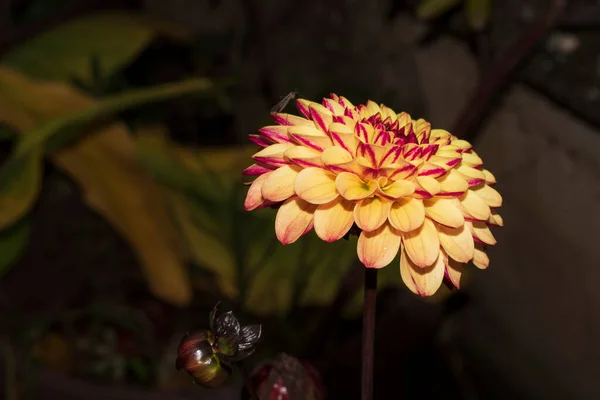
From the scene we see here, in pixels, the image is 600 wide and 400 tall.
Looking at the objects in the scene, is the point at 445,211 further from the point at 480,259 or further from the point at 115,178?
the point at 115,178

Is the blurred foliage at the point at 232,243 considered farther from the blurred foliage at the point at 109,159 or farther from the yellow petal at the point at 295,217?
the yellow petal at the point at 295,217

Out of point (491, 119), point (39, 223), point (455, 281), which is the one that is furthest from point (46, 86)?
point (455, 281)

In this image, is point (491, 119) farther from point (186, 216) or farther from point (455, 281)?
point (455, 281)

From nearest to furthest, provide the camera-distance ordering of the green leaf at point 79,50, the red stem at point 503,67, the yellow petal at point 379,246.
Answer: the yellow petal at point 379,246 < the red stem at point 503,67 < the green leaf at point 79,50

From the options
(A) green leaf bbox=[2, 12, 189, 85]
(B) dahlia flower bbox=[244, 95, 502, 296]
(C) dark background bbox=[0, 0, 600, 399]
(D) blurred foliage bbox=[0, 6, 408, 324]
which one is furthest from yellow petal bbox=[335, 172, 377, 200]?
(A) green leaf bbox=[2, 12, 189, 85]

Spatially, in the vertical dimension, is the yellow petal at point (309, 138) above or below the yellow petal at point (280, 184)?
above

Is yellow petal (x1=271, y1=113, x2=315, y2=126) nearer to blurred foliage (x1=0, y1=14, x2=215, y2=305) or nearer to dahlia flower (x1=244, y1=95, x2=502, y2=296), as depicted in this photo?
dahlia flower (x1=244, y1=95, x2=502, y2=296)

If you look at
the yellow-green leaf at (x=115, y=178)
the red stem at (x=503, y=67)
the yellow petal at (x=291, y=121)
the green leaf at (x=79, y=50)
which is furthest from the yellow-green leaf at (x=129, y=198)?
the yellow petal at (x=291, y=121)

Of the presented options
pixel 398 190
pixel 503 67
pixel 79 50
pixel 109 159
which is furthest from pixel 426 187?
pixel 79 50
